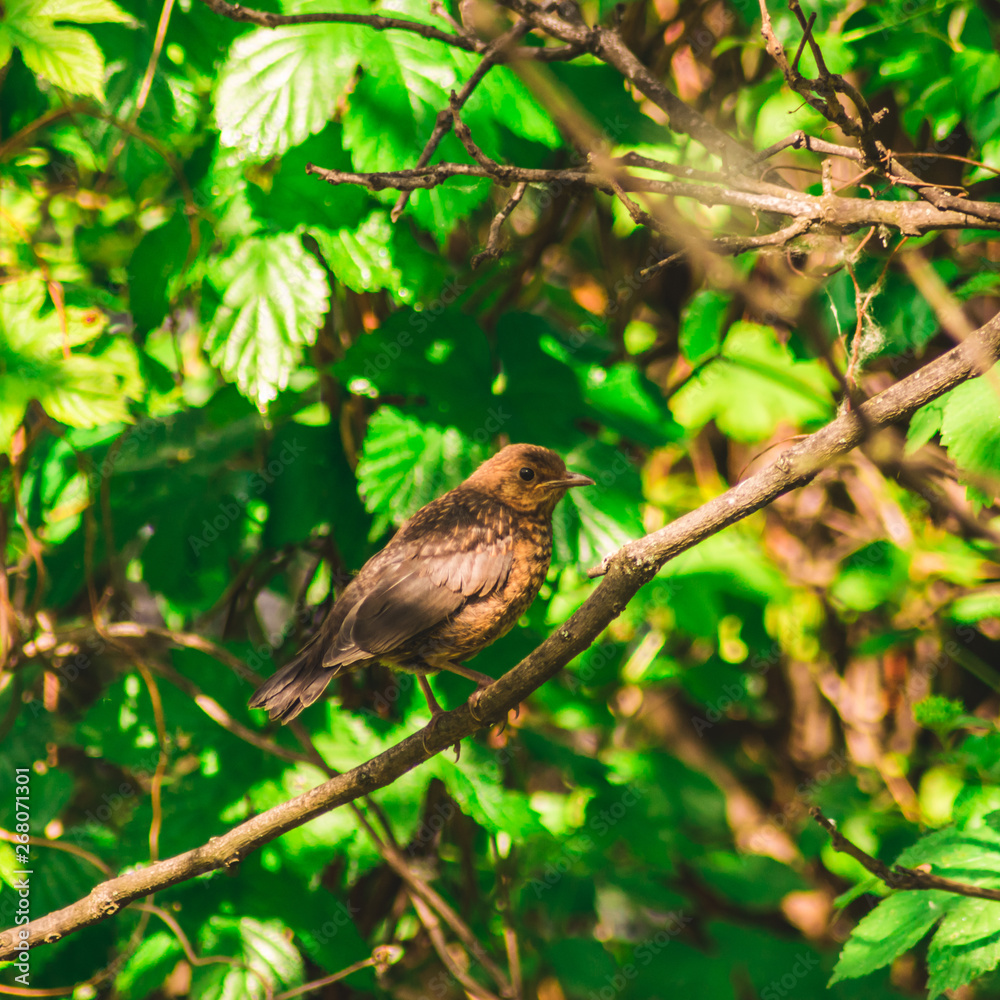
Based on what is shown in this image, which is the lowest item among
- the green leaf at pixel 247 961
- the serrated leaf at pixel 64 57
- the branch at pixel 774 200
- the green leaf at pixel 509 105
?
the green leaf at pixel 247 961

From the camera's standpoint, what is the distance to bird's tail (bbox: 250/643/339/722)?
2.28 metres

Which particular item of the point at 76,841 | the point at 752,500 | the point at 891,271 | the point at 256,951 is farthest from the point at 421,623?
the point at 891,271

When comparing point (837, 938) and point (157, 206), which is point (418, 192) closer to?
point (157, 206)

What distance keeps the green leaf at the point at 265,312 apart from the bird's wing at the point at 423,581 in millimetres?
573

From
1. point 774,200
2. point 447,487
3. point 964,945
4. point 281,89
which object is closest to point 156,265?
point 281,89

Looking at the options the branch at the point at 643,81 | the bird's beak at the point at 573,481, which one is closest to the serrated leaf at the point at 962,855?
the bird's beak at the point at 573,481

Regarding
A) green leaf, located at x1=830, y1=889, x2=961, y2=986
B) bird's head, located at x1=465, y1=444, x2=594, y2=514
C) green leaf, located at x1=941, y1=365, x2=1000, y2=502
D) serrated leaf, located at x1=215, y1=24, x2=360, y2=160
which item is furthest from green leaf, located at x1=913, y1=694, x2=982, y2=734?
serrated leaf, located at x1=215, y1=24, x2=360, y2=160

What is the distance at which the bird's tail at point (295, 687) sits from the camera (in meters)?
2.28

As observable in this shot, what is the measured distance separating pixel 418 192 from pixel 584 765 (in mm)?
2045

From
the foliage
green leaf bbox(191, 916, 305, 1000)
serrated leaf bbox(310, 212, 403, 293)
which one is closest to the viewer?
the foliage

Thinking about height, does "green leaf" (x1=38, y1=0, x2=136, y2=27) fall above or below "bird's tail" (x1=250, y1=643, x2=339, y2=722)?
above

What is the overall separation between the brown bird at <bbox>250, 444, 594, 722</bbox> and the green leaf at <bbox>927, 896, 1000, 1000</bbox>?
123cm

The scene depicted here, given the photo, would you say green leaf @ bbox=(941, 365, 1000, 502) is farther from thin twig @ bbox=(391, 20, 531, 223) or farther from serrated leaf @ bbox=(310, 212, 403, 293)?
serrated leaf @ bbox=(310, 212, 403, 293)

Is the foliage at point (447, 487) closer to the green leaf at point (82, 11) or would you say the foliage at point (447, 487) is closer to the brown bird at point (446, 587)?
the green leaf at point (82, 11)
